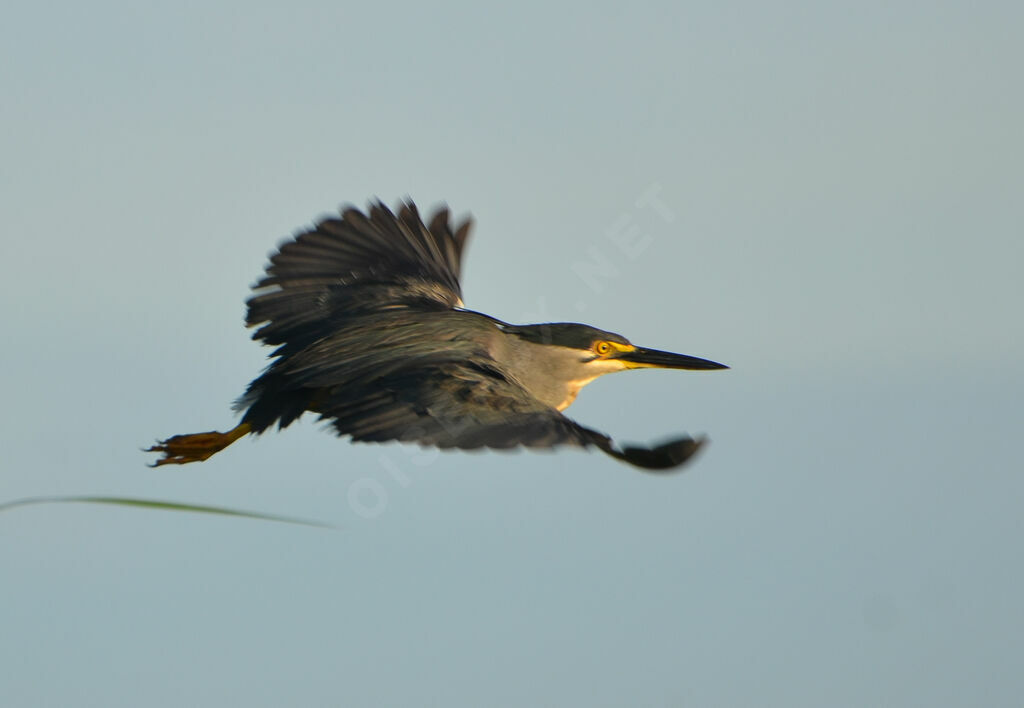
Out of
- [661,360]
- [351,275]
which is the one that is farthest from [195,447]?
[661,360]

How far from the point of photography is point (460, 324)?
32.8ft

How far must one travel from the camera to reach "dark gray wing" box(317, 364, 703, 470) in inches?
285

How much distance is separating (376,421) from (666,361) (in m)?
4.04

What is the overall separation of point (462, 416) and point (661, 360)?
3866 mm

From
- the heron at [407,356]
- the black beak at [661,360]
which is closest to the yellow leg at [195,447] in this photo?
the heron at [407,356]

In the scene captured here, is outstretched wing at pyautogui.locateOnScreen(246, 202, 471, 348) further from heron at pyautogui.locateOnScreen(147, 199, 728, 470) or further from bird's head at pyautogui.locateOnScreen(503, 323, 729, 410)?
bird's head at pyautogui.locateOnScreen(503, 323, 729, 410)

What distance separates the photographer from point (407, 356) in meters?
9.10

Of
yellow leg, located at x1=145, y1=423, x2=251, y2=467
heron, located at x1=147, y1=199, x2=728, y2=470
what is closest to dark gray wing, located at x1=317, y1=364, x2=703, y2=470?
heron, located at x1=147, y1=199, x2=728, y2=470

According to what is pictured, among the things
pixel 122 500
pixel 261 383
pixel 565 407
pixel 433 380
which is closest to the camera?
pixel 122 500

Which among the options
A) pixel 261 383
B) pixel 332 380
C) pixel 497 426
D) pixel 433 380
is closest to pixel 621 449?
pixel 497 426

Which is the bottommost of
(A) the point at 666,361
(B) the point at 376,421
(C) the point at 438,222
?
(B) the point at 376,421

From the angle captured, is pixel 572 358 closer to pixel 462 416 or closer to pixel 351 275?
pixel 351 275

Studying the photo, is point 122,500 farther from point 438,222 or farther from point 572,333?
point 438,222

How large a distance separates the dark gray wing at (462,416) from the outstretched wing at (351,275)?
217 centimetres
